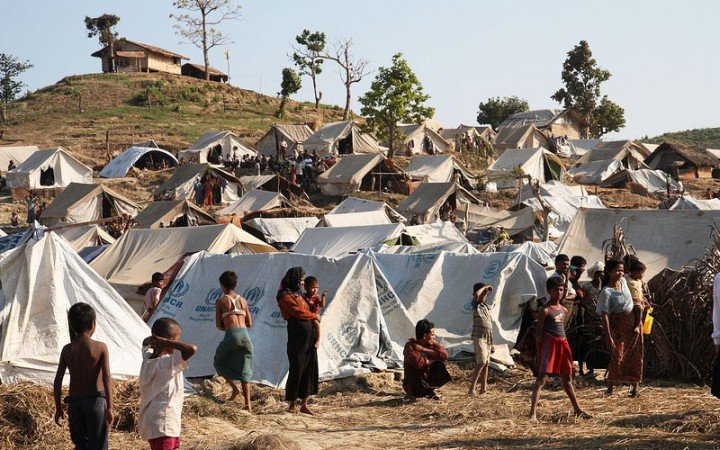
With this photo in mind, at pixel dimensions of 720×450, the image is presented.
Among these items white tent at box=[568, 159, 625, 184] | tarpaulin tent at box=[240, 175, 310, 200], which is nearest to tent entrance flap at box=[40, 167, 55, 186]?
tarpaulin tent at box=[240, 175, 310, 200]

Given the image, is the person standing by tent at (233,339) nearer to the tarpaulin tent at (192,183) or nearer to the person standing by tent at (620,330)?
the person standing by tent at (620,330)

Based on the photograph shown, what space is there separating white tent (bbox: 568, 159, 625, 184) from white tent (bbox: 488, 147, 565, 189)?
2.68 feet

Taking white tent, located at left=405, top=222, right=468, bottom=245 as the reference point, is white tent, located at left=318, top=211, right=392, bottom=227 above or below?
above

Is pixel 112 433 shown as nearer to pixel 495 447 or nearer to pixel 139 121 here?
pixel 495 447

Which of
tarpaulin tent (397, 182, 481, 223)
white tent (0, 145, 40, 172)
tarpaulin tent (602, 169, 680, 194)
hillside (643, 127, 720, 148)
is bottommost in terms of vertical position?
tarpaulin tent (397, 182, 481, 223)

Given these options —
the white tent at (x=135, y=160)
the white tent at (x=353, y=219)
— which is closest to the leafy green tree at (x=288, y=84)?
the white tent at (x=135, y=160)

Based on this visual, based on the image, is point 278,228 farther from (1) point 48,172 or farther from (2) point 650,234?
(1) point 48,172

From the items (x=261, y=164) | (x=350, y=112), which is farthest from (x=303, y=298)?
(x=350, y=112)

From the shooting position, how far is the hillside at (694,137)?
76.4 meters

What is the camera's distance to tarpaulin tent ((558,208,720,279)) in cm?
1299

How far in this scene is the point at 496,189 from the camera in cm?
3984

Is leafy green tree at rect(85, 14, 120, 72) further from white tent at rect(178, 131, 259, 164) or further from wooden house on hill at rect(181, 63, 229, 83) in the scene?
white tent at rect(178, 131, 259, 164)

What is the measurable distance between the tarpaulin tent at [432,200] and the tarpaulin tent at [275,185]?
18.4ft

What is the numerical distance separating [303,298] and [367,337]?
2.28m
